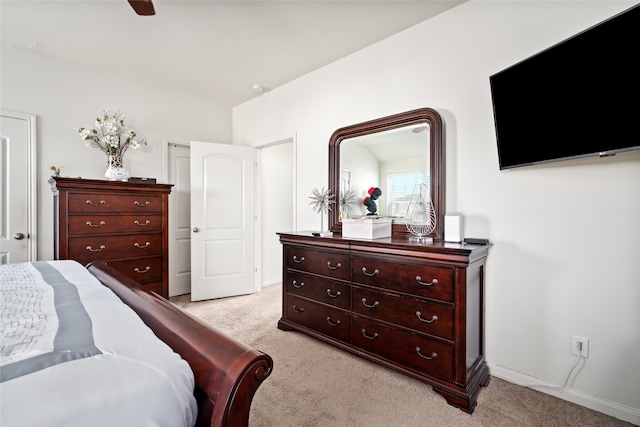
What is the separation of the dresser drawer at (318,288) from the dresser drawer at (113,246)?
1490mm

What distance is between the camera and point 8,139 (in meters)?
2.78

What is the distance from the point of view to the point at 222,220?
3867mm

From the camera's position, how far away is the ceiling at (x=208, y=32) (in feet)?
7.45

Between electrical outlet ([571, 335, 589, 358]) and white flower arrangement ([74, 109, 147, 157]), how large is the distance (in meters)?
4.06

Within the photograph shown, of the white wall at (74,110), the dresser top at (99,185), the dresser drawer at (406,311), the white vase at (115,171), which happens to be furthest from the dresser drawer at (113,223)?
the dresser drawer at (406,311)

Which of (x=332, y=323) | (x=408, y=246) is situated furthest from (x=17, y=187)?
(x=408, y=246)

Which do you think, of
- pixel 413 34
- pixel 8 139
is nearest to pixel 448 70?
pixel 413 34

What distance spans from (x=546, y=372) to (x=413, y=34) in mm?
2635

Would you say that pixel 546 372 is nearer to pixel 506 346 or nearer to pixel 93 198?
pixel 506 346

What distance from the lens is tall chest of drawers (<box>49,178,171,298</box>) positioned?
8.73 ft

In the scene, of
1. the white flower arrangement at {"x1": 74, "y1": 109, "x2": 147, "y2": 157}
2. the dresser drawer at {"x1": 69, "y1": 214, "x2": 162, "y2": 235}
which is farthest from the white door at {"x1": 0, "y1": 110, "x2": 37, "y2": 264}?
the dresser drawer at {"x1": 69, "y1": 214, "x2": 162, "y2": 235}

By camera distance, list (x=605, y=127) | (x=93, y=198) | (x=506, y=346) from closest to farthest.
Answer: (x=605, y=127)
(x=506, y=346)
(x=93, y=198)

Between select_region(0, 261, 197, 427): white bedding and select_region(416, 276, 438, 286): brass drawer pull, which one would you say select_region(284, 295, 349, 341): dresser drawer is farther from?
select_region(0, 261, 197, 427): white bedding

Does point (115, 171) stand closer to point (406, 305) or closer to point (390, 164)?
point (390, 164)
